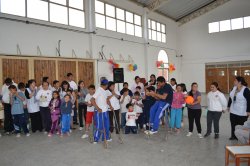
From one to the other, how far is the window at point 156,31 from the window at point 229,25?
3.40 metres

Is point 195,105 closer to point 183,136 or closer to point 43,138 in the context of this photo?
point 183,136

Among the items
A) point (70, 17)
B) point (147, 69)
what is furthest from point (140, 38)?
point (70, 17)

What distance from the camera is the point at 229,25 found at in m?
15.6

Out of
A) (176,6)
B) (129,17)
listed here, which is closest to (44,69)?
(129,17)

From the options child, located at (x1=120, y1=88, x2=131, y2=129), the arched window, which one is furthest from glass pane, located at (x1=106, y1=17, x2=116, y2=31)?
child, located at (x1=120, y1=88, x2=131, y2=129)

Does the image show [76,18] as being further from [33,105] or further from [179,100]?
[179,100]

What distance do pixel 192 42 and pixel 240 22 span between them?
3.43 m

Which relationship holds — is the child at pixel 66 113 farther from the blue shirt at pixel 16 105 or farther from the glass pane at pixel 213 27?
the glass pane at pixel 213 27

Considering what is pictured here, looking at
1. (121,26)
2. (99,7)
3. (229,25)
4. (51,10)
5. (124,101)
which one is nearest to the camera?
(124,101)

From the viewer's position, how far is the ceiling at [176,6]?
13.2 m

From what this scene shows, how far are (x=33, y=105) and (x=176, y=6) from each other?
39.4ft

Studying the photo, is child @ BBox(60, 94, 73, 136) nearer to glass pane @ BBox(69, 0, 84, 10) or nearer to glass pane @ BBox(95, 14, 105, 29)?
glass pane @ BBox(69, 0, 84, 10)

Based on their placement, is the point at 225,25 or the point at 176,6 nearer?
the point at 176,6

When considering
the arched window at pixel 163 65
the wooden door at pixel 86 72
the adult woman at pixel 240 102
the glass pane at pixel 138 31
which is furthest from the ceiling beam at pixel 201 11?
the adult woman at pixel 240 102
